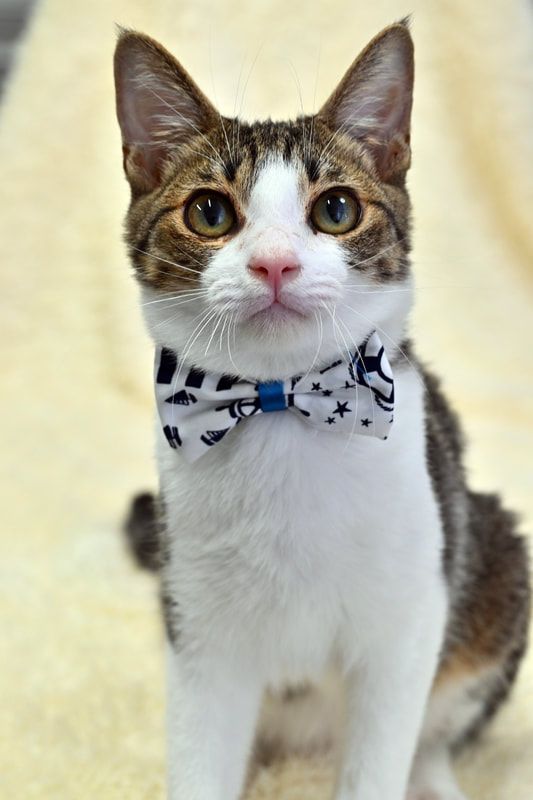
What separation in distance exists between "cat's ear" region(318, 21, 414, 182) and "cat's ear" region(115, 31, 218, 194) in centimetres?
16

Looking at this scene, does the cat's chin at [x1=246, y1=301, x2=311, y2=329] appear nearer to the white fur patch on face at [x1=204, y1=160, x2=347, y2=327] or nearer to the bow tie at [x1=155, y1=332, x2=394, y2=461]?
the white fur patch on face at [x1=204, y1=160, x2=347, y2=327]

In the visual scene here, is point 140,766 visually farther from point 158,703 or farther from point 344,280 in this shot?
point 344,280

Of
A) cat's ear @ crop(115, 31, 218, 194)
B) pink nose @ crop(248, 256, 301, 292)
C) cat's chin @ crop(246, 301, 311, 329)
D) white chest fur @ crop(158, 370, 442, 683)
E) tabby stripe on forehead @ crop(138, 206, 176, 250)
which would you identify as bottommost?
white chest fur @ crop(158, 370, 442, 683)

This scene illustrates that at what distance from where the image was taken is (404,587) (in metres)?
1.21

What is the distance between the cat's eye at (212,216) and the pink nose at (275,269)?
11 cm

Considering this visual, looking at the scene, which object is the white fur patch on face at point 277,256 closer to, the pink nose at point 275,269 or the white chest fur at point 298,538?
the pink nose at point 275,269

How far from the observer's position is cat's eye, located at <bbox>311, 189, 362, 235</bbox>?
44.6 inches

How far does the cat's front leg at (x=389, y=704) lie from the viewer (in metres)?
1.23

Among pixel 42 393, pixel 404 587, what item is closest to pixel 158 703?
pixel 404 587

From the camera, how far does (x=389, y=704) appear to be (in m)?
1.23

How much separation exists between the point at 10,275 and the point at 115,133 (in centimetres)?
45

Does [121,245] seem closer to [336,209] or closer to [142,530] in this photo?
[142,530]

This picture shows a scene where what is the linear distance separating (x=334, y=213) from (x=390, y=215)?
0.11 metres

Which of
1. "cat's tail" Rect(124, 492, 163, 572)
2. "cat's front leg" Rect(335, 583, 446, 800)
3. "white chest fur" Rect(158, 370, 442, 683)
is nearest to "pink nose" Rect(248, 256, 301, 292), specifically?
"white chest fur" Rect(158, 370, 442, 683)
